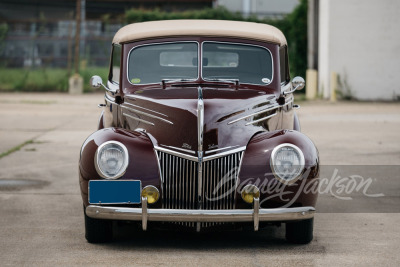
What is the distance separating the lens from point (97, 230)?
624 cm

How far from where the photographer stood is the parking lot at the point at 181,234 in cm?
586

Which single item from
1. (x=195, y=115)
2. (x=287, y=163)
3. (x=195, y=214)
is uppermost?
(x=195, y=115)

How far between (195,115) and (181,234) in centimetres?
110

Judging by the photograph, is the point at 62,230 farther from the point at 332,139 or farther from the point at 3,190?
the point at 332,139

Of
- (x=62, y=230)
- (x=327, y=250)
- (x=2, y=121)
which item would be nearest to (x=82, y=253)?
(x=62, y=230)

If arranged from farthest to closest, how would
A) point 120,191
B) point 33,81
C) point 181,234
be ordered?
1. point 33,81
2. point 181,234
3. point 120,191

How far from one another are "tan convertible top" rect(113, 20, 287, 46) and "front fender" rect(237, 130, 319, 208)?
1.59 meters

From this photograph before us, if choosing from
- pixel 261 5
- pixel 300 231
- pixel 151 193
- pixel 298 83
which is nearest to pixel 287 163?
pixel 300 231

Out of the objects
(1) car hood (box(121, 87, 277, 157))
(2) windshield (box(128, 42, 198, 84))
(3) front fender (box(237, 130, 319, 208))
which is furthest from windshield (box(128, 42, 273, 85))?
(3) front fender (box(237, 130, 319, 208))

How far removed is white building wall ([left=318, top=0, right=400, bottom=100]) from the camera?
22906 mm

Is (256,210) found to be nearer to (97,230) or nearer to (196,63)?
(97,230)

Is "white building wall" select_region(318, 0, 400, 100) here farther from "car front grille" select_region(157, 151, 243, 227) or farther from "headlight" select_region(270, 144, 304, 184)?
"car front grille" select_region(157, 151, 243, 227)

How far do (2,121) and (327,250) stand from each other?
1174cm

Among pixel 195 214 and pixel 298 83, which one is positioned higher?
pixel 298 83
